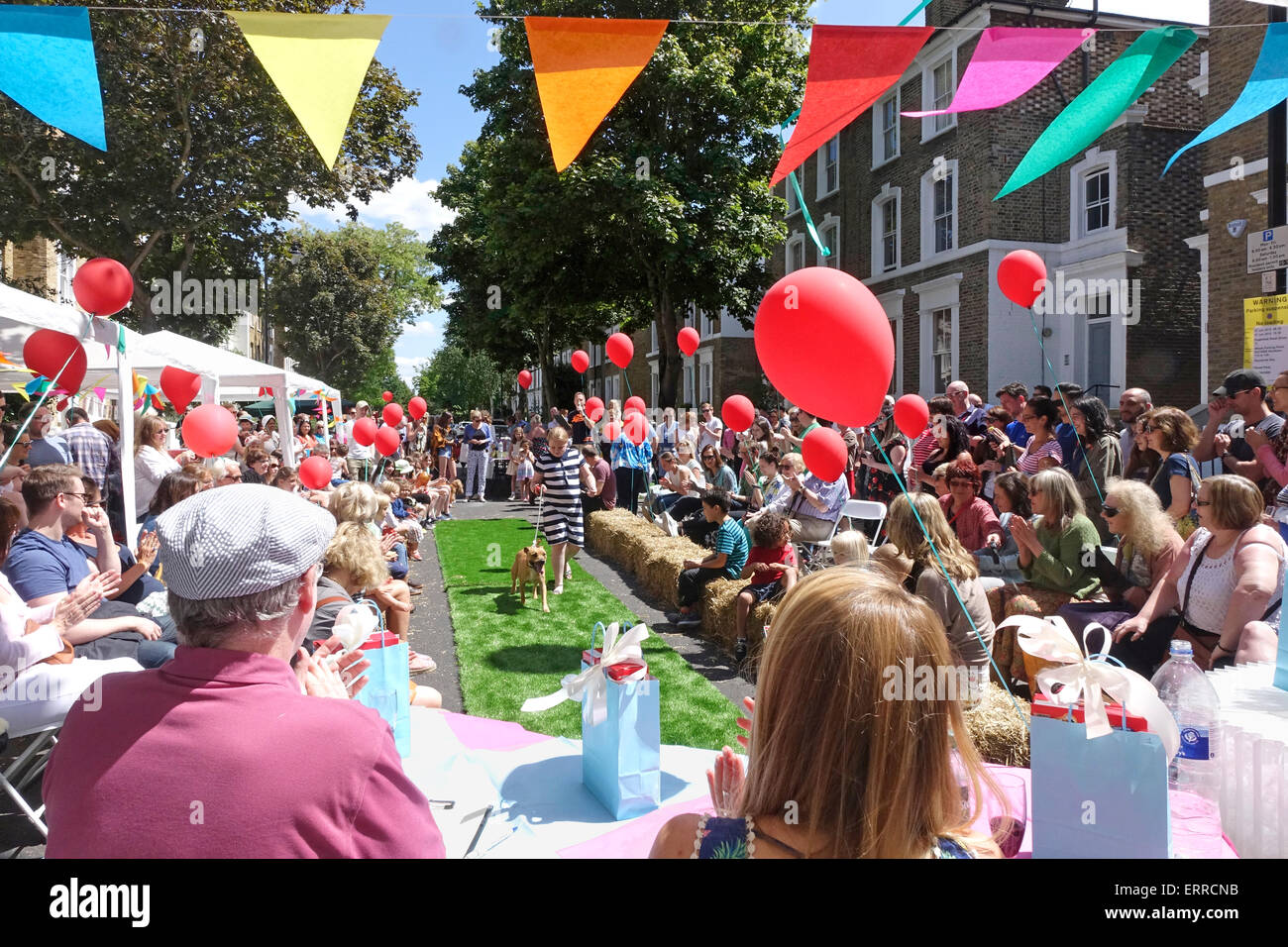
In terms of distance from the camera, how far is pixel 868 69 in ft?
12.4

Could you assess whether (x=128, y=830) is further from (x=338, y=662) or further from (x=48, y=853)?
(x=338, y=662)

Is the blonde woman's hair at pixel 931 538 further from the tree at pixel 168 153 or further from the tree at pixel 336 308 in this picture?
the tree at pixel 336 308

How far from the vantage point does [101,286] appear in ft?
19.1

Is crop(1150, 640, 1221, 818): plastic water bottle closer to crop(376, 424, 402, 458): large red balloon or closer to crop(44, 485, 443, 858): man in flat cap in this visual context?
crop(44, 485, 443, 858): man in flat cap

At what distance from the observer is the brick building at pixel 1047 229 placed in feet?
53.5

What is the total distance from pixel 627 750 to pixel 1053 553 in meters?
4.14

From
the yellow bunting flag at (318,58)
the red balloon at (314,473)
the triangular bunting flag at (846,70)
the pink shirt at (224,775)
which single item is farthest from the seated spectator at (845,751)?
the red balloon at (314,473)

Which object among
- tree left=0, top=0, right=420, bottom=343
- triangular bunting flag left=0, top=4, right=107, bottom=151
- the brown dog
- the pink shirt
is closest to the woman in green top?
the brown dog

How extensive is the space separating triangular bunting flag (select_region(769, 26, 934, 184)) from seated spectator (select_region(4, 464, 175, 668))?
13.6ft

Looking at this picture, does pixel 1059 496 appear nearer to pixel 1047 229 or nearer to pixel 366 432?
pixel 366 432

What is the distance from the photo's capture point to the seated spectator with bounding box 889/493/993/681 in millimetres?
4715

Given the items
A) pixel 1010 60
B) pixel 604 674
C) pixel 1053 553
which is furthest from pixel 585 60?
pixel 1053 553

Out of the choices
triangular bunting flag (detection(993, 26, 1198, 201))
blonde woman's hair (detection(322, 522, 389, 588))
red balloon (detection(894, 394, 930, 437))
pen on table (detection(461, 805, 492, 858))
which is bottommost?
pen on table (detection(461, 805, 492, 858))

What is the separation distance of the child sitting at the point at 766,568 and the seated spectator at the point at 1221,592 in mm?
2580
